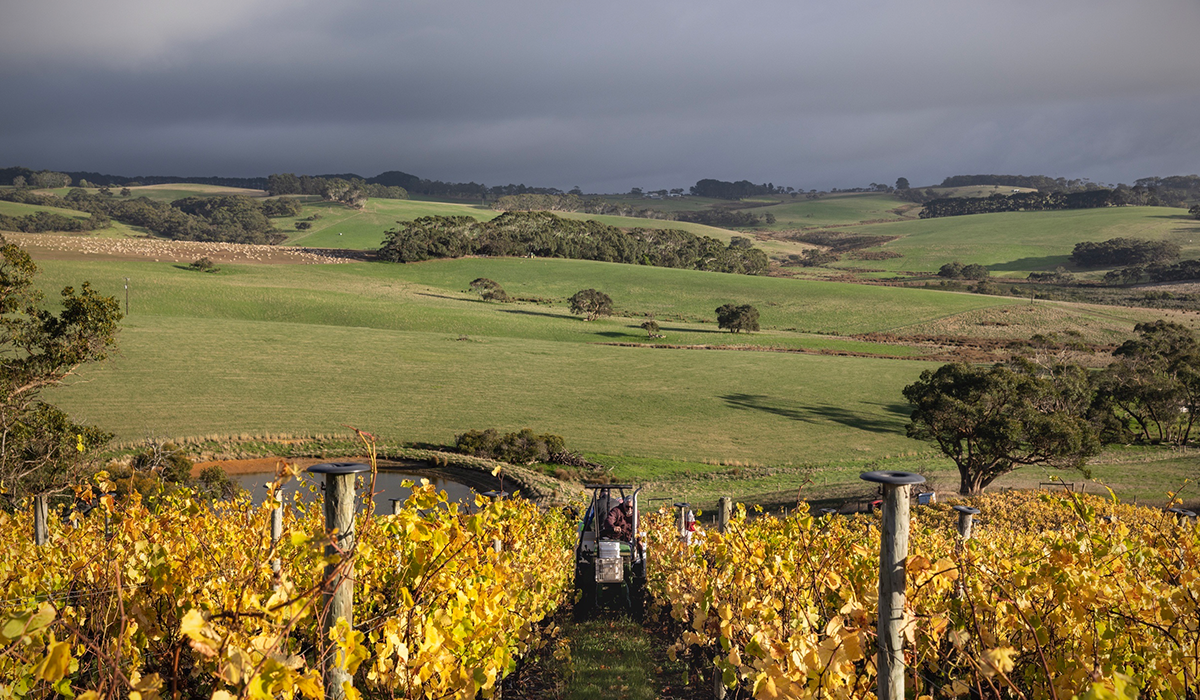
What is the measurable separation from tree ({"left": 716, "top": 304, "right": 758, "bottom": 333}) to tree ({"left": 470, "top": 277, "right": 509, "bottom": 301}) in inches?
868

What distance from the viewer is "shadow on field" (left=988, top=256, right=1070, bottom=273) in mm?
114225

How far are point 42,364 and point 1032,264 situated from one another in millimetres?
129435

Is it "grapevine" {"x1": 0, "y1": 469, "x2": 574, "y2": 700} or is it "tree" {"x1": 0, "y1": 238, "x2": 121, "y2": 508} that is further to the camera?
"tree" {"x1": 0, "y1": 238, "x2": 121, "y2": 508}

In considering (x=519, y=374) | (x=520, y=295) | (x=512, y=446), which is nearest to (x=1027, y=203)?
(x=520, y=295)

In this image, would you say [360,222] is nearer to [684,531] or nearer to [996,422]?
[996,422]

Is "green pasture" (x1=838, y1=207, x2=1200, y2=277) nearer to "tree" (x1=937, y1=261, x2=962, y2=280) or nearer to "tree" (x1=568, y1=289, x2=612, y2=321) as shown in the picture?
"tree" (x1=937, y1=261, x2=962, y2=280)

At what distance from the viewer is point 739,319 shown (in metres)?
59.2

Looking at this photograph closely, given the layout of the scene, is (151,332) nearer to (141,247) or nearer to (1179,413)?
(141,247)

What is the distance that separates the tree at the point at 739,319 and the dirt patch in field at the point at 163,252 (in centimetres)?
4915

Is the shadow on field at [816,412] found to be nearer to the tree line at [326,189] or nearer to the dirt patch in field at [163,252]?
the dirt patch in field at [163,252]

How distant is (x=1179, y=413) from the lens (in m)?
34.8

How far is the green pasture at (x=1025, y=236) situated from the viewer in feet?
389

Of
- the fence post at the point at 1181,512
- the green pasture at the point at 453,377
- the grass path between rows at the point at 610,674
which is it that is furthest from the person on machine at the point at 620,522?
the green pasture at the point at 453,377

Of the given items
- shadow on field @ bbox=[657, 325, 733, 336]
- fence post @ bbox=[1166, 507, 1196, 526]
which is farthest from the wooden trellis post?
shadow on field @ bbox=[657, 325, 733, 336]
